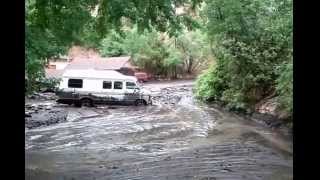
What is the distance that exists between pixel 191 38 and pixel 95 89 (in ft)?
67.9

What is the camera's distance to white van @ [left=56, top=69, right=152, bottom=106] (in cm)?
3045

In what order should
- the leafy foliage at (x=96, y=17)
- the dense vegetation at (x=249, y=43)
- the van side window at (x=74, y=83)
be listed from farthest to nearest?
the van side window at (x=74, y=83)
the dense vegetation at (x=249, y=43)
the leafy foliage at (x=96, y=17)

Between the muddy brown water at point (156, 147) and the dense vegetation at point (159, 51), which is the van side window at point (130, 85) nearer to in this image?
the muddy brown water at point (156, 147)

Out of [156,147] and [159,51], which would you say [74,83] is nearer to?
[156,147]

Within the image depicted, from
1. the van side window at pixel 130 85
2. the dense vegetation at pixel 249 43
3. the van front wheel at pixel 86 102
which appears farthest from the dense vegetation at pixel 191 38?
the van front wheel at pixel 86 102

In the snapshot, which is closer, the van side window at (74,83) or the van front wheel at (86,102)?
the van side window at (74,83)

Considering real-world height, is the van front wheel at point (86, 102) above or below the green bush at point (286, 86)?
below

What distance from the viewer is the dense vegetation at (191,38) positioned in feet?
38.5

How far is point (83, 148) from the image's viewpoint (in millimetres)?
17172

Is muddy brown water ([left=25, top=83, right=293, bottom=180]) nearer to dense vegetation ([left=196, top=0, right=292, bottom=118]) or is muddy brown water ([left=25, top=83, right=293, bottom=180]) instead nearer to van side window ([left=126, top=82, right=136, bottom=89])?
dense vegetation ([left=196, top=0, right=292, bottom=118])

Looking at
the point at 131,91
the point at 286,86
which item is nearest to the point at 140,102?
the point at 131,91

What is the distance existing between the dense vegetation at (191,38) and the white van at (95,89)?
3.47 meters
